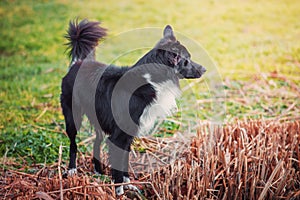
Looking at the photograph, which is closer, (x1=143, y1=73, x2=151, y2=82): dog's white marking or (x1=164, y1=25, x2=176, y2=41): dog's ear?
(x1=143, y1=73, x2=151, y2=82): dog's white marking

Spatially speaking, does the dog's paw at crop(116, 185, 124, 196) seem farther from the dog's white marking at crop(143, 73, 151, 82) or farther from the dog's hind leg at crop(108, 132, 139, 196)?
the dog's white marking at crop(143, 73, 151, 82)

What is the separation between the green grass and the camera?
5.82 meters

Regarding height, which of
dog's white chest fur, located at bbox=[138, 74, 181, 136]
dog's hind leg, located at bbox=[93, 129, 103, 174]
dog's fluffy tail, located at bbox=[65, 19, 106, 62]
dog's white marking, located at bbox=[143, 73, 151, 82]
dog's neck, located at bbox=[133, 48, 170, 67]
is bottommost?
dog's hind leg, located at bbox=[93, 129, 103, 174]

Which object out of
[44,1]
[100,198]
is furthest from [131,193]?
[44,1]

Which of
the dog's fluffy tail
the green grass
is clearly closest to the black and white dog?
the dog's fluffy tail

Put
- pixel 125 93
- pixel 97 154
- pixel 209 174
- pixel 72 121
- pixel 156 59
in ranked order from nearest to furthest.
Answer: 1. pixel 209 174
2. pixel 156 59
3. pixel 125 93
4. pixel 72 121
5. pixel 97 154

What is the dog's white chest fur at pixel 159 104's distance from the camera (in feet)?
12.9

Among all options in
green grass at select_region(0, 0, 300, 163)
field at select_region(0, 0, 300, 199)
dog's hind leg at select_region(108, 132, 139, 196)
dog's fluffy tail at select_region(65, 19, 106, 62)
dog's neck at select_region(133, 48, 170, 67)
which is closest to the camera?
field at select_region(0, 0, 300, 199)

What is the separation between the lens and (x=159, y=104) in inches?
156

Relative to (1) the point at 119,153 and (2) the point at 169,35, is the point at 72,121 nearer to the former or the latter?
(1) the point at 119,153

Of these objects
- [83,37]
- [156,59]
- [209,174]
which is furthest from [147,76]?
[83,37]

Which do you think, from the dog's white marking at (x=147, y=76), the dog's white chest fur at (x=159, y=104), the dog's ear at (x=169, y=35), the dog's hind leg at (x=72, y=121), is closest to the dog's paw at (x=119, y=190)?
the dog's white chest fur at (x=159, y=104)

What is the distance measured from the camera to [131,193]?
3703 millimetres

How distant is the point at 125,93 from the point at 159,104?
35 cm
